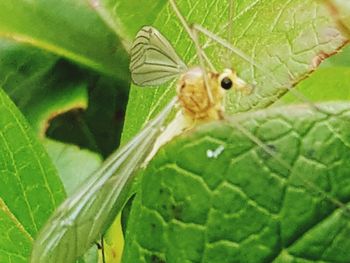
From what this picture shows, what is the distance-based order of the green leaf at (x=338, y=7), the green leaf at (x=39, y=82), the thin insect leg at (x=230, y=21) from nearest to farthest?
the green leaf at (x=338, y=7), the thin insect leg at (x=230, y=21), the green leaf at (x=39, y=82)

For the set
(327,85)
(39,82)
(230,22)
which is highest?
(39,82)

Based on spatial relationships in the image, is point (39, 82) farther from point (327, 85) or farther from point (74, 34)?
point (327, 85)

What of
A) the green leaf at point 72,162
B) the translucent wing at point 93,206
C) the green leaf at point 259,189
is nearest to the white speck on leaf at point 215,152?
the green leaf at point 259,189

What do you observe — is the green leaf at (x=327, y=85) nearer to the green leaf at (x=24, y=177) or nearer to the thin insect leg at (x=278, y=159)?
the thin insect leg at (x=278, y=159)

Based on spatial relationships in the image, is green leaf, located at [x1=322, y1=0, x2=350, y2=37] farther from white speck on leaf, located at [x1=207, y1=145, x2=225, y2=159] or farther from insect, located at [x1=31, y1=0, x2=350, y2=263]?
insect, located at [x1=31, y1=0, x2=350, y2=263]

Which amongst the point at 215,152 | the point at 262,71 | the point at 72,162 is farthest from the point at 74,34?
the point at 215,152

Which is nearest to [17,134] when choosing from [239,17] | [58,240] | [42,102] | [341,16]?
[58,240]

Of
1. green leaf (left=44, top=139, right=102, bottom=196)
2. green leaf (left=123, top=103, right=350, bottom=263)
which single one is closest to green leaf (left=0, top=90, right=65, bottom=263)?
green leaf (left=44, top=139, right=102, bottom=196)
